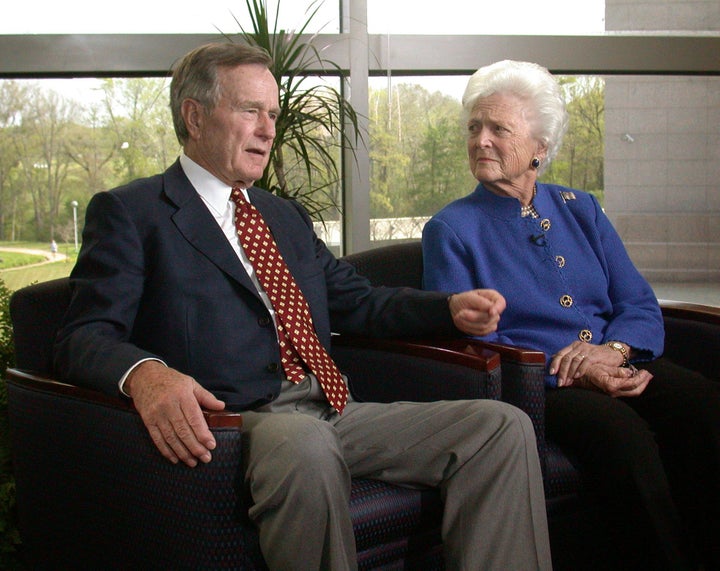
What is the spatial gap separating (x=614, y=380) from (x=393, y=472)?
70cm

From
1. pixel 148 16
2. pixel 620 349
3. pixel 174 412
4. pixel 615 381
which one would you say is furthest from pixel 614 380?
pixel 148 16

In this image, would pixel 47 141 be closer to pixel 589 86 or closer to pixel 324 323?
pixel 324 323

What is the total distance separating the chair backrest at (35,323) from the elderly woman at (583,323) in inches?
37.6

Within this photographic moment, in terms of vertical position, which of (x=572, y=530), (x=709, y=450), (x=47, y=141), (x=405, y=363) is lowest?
(x=572, y=530)

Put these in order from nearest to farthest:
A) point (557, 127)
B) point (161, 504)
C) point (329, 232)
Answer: point (161, 504) → point (557, 127) → point (329, 232)

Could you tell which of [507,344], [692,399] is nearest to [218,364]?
[507,344]

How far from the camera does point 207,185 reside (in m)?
2.05

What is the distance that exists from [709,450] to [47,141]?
8.12ft

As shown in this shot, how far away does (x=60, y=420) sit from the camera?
1783 millimetres

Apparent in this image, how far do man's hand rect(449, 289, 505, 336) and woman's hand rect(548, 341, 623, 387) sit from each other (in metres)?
0.26

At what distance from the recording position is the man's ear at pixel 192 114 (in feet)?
6.76

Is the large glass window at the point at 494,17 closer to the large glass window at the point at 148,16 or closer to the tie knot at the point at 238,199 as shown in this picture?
the large glass window at the point at 148,16

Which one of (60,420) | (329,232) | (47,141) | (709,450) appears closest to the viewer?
(60,420)

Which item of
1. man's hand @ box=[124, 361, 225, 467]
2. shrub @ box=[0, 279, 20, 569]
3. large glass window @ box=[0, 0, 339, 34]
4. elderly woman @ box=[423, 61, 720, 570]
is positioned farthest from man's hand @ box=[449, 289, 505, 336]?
large glass window @ box=[0, 0, 339, 34]
